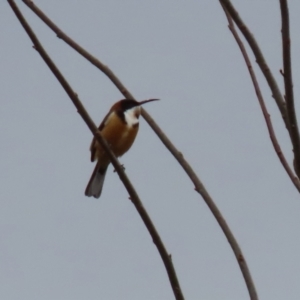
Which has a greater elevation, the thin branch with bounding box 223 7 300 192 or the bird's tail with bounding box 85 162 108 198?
the thin branch with bounding box 223 7 300 192

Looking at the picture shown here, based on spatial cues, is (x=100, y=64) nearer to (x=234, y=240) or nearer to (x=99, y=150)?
(x=234, y=240)

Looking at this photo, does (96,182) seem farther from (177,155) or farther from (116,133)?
(177,155)

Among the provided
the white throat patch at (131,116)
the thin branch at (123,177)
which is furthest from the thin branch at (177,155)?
the white throat patch at (131,116)

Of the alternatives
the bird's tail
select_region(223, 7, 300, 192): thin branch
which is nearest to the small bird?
the bird's tail

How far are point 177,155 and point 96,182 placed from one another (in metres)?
3.70

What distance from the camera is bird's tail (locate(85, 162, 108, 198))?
6.36 metres

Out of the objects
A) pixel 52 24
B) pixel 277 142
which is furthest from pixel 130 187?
pixel 52 24

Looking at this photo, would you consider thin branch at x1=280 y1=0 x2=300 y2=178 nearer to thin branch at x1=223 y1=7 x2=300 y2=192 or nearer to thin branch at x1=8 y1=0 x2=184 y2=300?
thin branch at x1=223 y1=7 x2=300 y2=192

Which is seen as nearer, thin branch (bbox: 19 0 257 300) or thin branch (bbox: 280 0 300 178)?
thin branch (bbox: 280 0 300 178)

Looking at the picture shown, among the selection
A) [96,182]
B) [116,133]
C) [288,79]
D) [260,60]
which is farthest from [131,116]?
[288,79]

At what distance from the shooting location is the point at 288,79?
2338 millimetres

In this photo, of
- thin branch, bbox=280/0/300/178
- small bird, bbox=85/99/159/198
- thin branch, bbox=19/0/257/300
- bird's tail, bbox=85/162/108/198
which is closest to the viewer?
thin branch, bbox=280/0/300/178

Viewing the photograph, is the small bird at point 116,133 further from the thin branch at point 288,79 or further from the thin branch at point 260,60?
the thin branch at point 288,79

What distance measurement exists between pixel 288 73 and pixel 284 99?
0.13 metres
